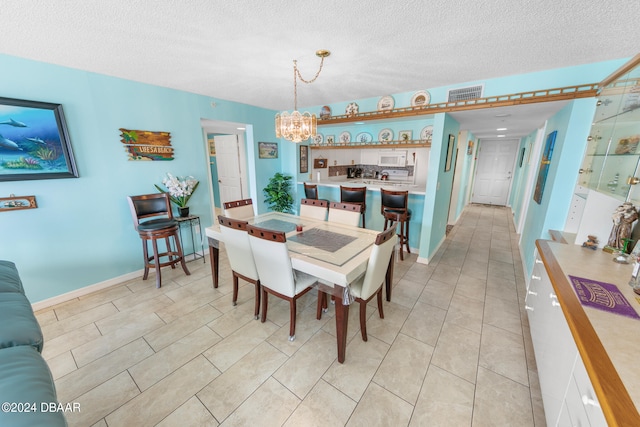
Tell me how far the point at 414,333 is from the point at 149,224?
3064 mm

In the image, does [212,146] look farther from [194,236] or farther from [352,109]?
[352,109]

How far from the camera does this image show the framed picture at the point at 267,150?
4.25 m

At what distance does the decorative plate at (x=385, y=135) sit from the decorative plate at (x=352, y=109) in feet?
3.31

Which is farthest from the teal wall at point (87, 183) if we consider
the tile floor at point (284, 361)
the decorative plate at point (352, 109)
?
the decorative plate at point (352, 109)

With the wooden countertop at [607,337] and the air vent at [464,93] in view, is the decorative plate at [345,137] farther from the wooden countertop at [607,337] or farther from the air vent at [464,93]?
the wooden countertop at [607,337]

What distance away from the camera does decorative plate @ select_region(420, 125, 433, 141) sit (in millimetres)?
3881

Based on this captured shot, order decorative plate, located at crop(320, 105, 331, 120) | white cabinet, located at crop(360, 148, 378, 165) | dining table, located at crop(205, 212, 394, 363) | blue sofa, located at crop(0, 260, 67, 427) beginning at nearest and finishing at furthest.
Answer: blue sofa, located at crop(0, 260, 67, 427)
dining table, located at crop(205, 212, 394, 363)
decorative plate, located at crop(320, 105, 331, 120)
white cabinet, located at crop(360, 148, 378, 165)

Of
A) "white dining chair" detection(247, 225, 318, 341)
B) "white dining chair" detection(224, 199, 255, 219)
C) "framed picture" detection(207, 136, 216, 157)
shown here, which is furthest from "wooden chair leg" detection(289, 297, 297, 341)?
"framed picture" detection(207, 136, 216, 157)

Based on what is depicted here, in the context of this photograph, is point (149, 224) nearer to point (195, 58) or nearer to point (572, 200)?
point (195, 58)

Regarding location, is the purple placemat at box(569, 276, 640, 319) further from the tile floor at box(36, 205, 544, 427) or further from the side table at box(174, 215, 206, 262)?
the side table at box(174, 215, 206, 262)

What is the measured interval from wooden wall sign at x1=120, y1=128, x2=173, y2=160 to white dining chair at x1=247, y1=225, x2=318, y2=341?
204cm

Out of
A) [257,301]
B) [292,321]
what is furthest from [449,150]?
[257,301]

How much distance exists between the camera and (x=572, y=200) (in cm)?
229

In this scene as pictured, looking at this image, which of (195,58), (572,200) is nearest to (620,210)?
(572,200)
